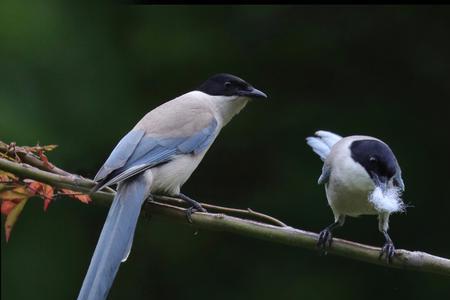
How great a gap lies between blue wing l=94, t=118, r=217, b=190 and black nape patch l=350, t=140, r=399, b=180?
0.59 metres

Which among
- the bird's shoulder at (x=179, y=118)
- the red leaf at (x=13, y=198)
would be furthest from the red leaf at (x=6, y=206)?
the bird's shoulder at (x=179, y=118)

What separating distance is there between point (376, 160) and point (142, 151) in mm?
791

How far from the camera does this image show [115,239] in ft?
8.52

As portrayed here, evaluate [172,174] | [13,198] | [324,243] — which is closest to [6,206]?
[13,198]

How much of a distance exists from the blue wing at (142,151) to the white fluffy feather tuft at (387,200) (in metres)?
0.69

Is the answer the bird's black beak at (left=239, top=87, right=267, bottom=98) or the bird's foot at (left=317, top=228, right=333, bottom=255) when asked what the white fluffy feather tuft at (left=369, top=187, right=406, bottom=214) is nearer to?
the bird's foot at (left=317, top=228, right=333, bottom=255)

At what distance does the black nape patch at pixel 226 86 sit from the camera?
11.6 feet

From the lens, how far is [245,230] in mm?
2547

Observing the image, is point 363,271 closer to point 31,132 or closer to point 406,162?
point 406,162

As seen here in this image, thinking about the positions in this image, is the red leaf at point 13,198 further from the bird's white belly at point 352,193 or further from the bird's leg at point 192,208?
the bird's white belly at point 352,193

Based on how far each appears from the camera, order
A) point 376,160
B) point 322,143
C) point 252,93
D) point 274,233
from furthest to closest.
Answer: point 322,143, point 252,93, point 376,160, point 274,233

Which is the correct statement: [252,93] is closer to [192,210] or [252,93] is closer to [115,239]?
[192,210]

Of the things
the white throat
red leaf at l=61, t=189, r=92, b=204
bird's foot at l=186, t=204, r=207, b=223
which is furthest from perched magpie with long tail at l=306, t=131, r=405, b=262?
red leaf at l=61, t=189, r=92, b=204

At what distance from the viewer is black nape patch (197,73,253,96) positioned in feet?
11.6
